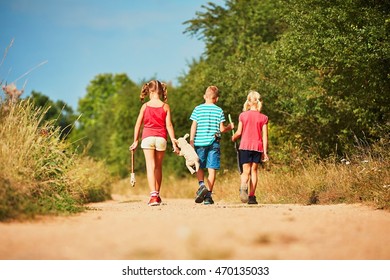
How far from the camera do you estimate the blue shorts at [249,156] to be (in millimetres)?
11586

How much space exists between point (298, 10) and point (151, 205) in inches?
281

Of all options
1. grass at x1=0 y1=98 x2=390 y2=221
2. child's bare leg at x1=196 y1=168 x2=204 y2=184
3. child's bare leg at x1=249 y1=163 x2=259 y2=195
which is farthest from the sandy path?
child's bare leg at x1=249 y1=163 x2=259 y2=195

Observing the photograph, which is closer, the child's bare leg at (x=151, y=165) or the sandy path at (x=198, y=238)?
the sandy path at (x=198, y=238)

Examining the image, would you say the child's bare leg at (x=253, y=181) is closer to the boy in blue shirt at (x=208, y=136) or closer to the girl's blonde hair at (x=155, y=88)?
the boy in blue shirt at (x=208, y=136)

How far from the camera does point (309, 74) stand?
16.3 meters

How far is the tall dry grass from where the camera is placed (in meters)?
7.58

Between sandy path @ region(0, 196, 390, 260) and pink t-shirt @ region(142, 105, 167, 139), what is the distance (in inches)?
130

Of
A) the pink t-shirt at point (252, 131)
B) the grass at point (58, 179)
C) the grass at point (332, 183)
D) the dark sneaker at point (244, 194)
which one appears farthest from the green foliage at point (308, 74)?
→ the dark sneaker at point (244, 194)

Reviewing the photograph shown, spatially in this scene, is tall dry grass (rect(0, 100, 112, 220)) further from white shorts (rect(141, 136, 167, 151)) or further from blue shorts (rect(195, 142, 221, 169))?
blue shorts (rect(195, 142, 221, 169))

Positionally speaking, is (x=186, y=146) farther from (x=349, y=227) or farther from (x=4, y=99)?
(x=349, y=227)

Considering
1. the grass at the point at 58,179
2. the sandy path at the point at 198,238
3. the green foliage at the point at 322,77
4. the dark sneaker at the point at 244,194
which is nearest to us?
the sandy path at the point at 198,238

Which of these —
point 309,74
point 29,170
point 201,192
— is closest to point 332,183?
point 201,192

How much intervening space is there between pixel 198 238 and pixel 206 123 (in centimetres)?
601

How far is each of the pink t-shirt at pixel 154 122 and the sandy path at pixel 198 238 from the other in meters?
3.31
